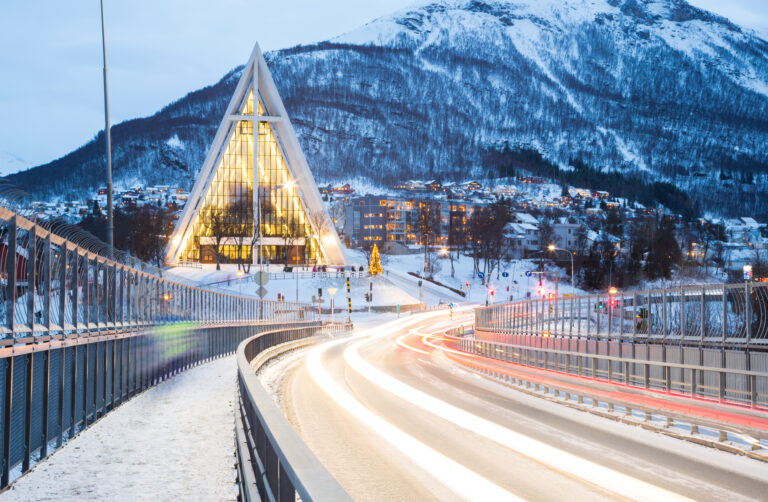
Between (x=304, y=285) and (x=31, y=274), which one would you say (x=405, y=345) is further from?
(x=304, y=285)

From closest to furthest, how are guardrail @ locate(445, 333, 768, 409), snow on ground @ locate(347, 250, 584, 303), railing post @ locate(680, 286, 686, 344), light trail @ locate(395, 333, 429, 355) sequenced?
1. guardrail @ locate(445, 333, 768, 409)
2. railing post @ locate(680, 286, 686, 344)
3. light trail @ locate(395, 333, 429, 355)
4. snow on ground @ locate(347, 250, 584, 303)

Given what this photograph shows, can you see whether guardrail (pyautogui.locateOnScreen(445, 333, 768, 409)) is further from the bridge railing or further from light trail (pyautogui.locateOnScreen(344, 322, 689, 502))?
the bridge railing

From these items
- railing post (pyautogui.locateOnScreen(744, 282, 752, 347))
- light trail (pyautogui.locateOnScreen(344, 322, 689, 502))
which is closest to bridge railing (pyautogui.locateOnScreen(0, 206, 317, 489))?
light trail (pyautogui.locateOnScreen(344, 322, 689, 502))

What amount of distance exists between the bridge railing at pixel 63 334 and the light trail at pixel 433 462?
4.48 m

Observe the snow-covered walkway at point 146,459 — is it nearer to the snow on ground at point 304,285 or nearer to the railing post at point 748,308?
the railing post at point 748,308

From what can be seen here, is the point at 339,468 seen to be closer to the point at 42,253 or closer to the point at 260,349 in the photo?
the point at 42,253

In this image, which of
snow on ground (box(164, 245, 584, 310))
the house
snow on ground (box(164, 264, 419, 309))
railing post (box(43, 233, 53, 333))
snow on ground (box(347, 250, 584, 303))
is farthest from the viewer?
the house

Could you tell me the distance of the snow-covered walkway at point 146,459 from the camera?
7.75m

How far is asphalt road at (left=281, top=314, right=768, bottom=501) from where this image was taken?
8.35 m

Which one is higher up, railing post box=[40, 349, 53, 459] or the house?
the house

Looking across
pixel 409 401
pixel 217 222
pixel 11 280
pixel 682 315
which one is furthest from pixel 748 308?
pixel 217 222

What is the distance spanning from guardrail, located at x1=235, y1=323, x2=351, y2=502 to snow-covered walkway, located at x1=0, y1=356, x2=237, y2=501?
26.5 inches

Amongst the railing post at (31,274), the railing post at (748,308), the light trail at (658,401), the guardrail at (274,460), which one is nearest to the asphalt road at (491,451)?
the light trail at (658,401)

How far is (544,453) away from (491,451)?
710 mm
